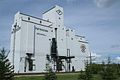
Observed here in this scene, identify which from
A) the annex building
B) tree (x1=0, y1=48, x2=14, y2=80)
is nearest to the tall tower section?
the annex building

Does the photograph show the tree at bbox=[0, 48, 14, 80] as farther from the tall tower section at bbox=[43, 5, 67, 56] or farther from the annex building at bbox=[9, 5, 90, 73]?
the tall tower section at bbox=[43, 5, 67, 56]

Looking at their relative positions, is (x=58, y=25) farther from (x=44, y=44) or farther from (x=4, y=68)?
(x=4, y=68)

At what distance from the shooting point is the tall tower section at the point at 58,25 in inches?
2918

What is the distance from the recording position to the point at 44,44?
68.4 meters

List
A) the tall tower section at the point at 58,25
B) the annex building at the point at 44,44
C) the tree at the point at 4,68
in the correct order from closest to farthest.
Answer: the tree at the point at 4,68, the annex building at the point at 44,44, the tall tower section at the point at 58,25

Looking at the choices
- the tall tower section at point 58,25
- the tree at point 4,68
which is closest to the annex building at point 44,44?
the tall tower section at point 58,25

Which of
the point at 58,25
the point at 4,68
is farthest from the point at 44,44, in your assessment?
the point at 4,68

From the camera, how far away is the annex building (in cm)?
6288

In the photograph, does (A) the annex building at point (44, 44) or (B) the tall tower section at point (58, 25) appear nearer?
(A) the annex building at point (44, 44)

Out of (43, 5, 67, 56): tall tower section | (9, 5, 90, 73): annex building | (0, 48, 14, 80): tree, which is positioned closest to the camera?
(0, 48, 14, 80): tree

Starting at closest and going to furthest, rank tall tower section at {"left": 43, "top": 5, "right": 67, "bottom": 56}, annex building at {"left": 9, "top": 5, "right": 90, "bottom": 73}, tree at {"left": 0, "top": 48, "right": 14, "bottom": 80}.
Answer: tree at {"left": 0, "top": 48, "right": 14, "bottom": 80} → annex building at {"left": 9, "top": 5, "right": 90, "bottom": 73} → tall tower section at {"left": 43, "top": 5, "right": 67, "bottom": 56}

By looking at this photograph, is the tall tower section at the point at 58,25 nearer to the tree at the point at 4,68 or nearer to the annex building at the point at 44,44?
the annex building at the point at 44,44

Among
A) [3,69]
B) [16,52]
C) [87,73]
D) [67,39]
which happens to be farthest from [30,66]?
[3,69]

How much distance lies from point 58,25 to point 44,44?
414 inches
